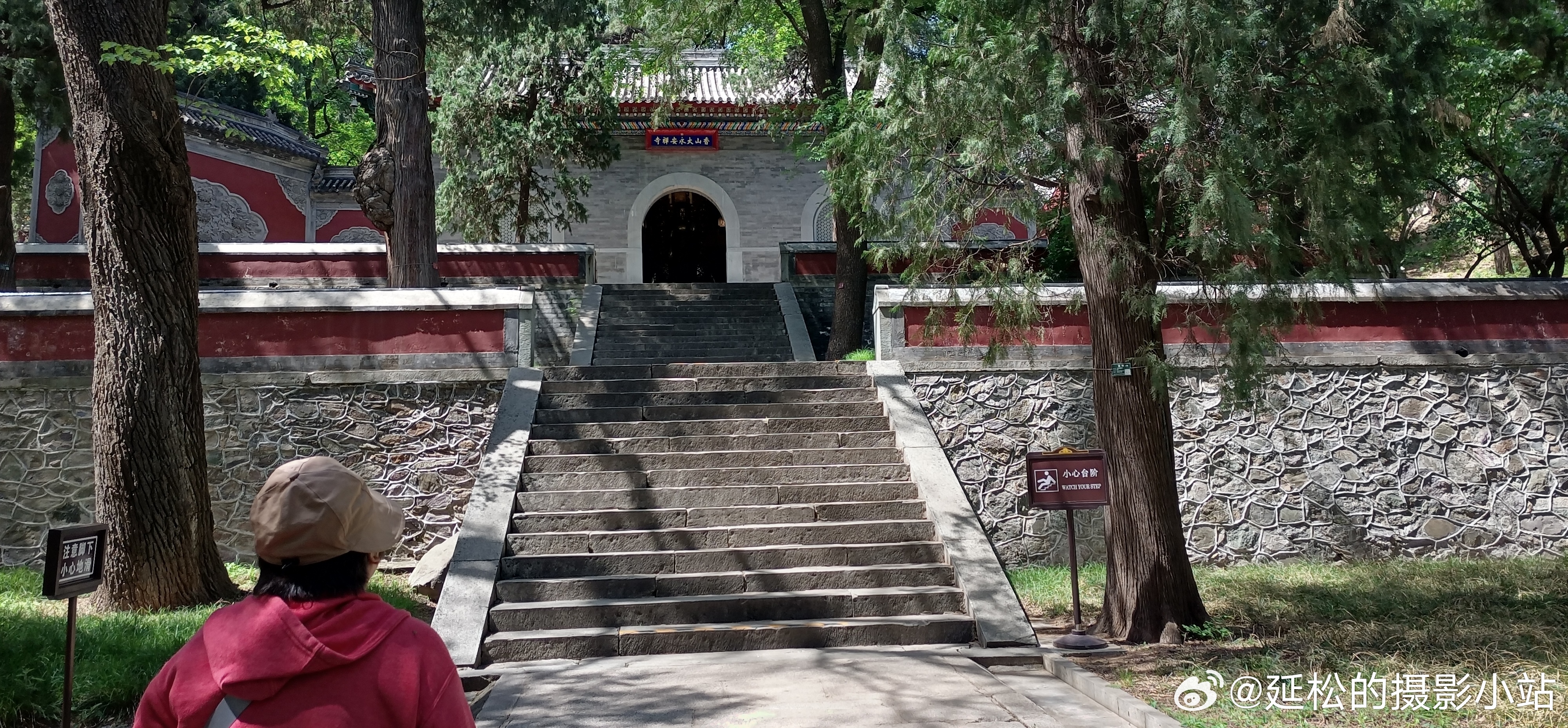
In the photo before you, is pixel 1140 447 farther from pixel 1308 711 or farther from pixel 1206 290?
pixel 1308 711

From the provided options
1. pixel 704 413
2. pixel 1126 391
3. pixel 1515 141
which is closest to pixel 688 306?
pixel 704 413

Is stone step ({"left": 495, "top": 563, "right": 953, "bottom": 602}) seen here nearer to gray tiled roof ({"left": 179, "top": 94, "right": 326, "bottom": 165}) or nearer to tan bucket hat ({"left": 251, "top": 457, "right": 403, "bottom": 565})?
tan bucket hat ({"left": 251, "top": 457, "right": 403, "bottom": 565})

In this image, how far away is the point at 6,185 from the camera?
13.0m

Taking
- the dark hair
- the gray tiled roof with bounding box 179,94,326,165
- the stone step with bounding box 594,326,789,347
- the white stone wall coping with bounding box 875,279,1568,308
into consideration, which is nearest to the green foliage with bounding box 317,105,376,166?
the gray tiled roof with bounding box 179,94,326,165

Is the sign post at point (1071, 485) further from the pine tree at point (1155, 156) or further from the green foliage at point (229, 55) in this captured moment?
the green foliage at point (229, 55)

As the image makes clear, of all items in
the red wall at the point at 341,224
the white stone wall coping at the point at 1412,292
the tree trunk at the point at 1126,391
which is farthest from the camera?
the red wall at the point at 341,224

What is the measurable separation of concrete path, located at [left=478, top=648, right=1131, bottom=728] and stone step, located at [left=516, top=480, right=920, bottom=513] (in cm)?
181

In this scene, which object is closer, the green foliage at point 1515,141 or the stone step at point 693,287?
the green foliage at point 1515,141

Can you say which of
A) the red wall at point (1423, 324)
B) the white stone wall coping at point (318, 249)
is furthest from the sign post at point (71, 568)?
the white stone wall coping at point (318, 249)

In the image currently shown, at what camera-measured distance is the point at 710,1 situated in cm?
1212

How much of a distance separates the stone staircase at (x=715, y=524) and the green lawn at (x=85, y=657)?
1.81m

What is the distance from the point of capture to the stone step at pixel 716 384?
995 centimetres

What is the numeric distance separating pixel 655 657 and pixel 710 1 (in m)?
8.02

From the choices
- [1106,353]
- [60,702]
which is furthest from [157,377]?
[1106,353]
